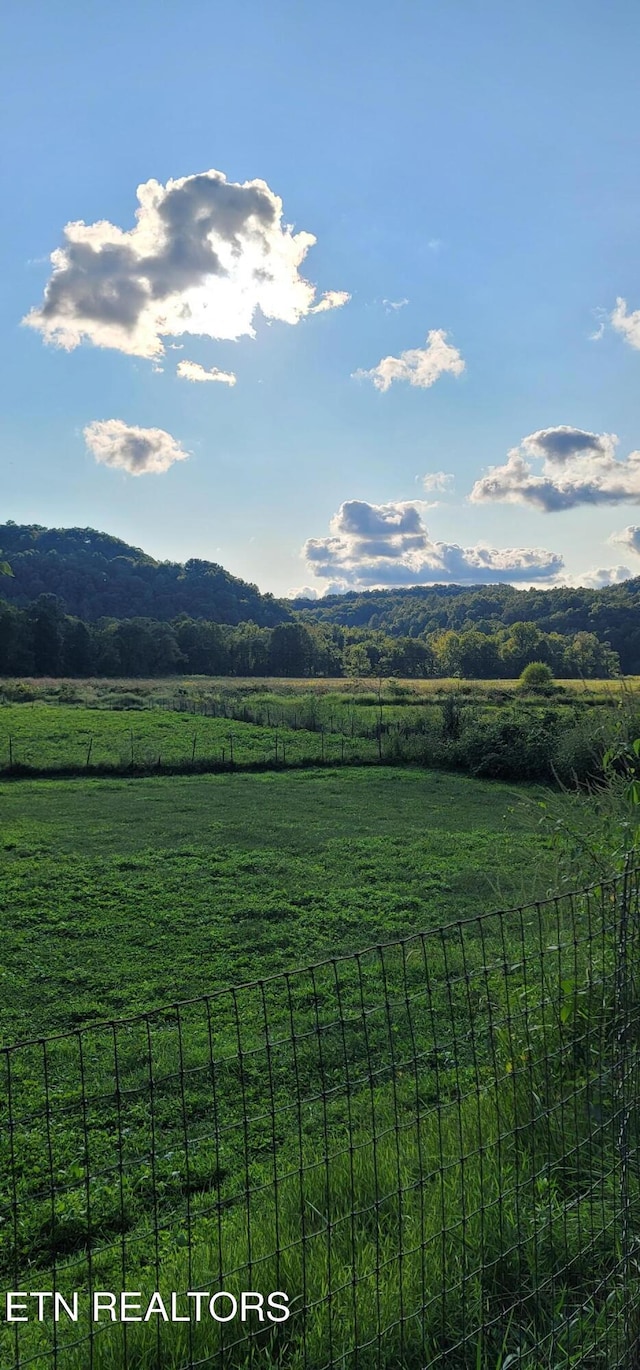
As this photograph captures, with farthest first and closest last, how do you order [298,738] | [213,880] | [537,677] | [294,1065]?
[537,677]
[298,738]
[213,880]
[294,1065]

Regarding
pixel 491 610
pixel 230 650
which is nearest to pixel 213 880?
pixel 230 650

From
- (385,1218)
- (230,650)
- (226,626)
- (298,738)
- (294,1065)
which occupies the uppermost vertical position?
(226,626)

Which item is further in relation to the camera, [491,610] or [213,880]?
[491,610]

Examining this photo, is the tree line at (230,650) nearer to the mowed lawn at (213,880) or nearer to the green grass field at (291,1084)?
the mowed lawn at (213,880)

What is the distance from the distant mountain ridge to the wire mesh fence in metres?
106

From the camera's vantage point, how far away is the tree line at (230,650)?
72.8m

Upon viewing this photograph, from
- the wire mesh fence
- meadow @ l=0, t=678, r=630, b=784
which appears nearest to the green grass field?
the wire mesh fence

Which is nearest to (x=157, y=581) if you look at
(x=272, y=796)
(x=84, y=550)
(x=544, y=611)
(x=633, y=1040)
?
(x=84, y=550)

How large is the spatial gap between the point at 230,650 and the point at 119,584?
4130 cm

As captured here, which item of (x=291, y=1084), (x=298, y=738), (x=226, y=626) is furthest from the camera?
(x=226, y=626)

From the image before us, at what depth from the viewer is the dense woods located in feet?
238

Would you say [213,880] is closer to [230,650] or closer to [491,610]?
[230,650]

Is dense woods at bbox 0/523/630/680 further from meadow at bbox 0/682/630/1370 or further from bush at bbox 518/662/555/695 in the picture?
meadow at bbox 0/682/630/1370

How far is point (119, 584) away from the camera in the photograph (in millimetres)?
123062
